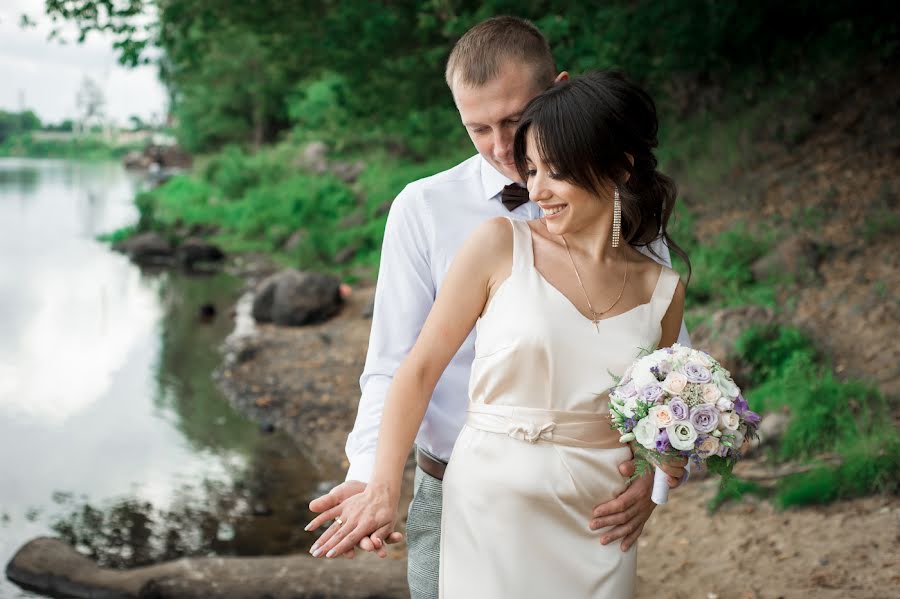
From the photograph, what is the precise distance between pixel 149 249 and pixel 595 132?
19.9 metres

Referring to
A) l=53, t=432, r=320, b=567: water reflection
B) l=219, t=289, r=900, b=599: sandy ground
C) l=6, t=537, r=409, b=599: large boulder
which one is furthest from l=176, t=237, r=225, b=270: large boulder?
l=6, t=537, r=409, b=599: large boulder

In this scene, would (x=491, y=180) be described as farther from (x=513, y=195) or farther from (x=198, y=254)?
(x=198, y=254)

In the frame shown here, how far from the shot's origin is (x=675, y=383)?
2455 millimetres

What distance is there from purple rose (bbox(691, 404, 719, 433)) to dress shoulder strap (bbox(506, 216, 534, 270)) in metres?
0.57

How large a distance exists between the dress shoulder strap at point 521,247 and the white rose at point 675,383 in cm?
47

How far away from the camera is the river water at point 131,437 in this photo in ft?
23.9

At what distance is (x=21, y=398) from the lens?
10758 mm

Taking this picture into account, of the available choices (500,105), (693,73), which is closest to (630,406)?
(500,105)

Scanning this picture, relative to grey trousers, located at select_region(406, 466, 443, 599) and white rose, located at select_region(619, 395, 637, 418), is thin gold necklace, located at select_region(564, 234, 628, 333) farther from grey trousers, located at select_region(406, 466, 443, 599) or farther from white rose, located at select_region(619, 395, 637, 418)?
grey trousers, located at select_region(406, 466, 443, 599)

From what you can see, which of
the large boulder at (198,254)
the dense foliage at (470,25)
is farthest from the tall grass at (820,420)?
the large boulder at (198,254)

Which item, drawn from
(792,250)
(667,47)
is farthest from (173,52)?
(792,250)

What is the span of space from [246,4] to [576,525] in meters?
9.92

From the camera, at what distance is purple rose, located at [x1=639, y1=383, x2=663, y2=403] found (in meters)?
2.42

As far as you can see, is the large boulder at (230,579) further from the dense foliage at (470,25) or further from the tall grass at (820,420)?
the dense foliage at (470,25)
